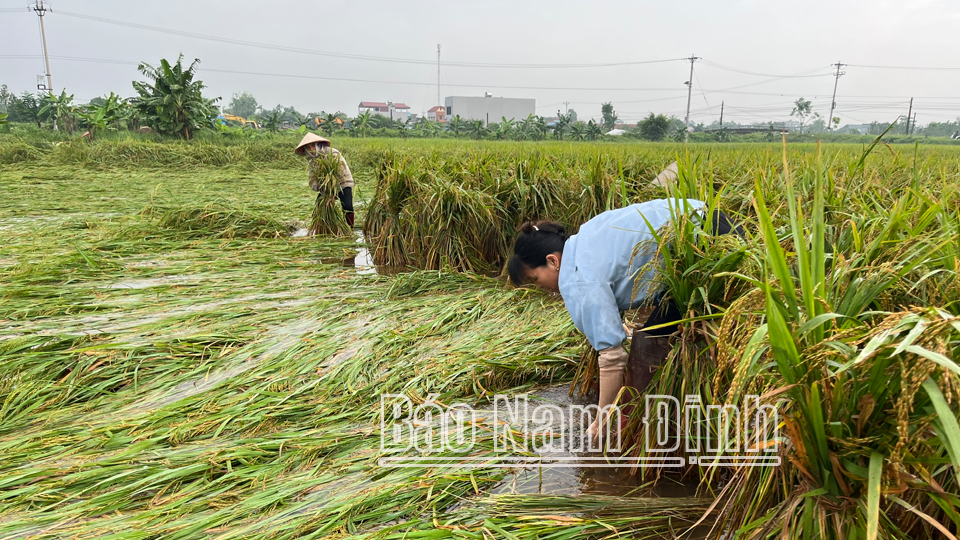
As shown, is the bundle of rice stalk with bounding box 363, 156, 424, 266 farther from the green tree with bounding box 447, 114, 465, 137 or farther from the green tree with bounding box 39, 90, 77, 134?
the green tree with bounding box 447, 114, 465, 137

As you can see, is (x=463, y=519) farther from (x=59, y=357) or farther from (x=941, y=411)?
(x=59, y=357)

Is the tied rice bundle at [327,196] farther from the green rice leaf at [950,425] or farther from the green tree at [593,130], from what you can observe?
the green tree at [593,130]

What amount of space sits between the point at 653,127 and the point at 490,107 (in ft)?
106

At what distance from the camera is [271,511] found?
5.68ft

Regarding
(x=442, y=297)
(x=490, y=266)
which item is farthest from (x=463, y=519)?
(x=490, y=266)

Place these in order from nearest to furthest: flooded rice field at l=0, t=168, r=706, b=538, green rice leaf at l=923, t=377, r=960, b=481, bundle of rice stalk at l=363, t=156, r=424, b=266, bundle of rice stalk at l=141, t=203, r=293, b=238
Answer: green rice leaf at l=923, t=377, r=960, b=481 < flooded rice field at l=0, t=168, r=706, b=538 < bundle of rice stalk at l=363, t=156, r=424, b=266 < bundle of rice stalk at l=141, t=203, r=293, b=238

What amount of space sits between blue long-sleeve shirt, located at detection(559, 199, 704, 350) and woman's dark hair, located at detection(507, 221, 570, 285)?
0.42ft

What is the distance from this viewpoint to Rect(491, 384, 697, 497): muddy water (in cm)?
188

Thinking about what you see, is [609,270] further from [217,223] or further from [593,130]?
[593,130]

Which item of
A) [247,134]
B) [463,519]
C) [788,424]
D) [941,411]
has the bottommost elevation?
[463,519]

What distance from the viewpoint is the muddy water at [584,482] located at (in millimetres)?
1883

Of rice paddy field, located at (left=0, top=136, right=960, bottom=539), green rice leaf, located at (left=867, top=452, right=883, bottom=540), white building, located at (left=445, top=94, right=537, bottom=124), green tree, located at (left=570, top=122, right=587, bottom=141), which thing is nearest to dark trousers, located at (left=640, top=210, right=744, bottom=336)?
rice paddy field, located at (left=0, top=136, right=960, bottom=539)

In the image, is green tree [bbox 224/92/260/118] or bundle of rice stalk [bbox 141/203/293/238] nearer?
bundle of rice stalk [bbox 141/203/293/238]

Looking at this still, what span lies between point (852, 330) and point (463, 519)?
1247 millimetres
